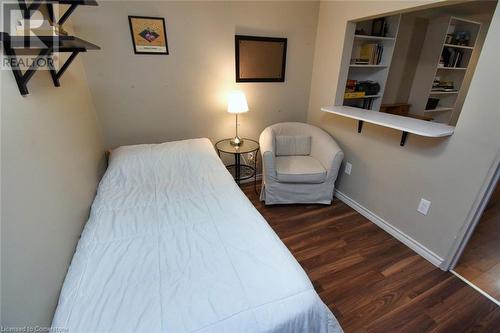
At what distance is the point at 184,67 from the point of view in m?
2.21

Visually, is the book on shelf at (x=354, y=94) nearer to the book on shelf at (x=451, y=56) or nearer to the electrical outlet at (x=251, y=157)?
the electrical outlet at (x=251, y=157)

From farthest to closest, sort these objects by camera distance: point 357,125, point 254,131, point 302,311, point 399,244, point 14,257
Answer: point 254,131 → point 357,125 → point 399,244 → point 302,311 → point 14,257

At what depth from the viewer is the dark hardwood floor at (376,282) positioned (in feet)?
4.54

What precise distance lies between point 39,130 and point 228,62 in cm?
178

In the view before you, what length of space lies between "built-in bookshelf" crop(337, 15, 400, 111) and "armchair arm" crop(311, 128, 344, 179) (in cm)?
46

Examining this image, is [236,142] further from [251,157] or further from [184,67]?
[184,67]

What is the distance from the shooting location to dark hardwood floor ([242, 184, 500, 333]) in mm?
1385

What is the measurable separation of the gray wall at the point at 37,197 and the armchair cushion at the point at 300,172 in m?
1.62

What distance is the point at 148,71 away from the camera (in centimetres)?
211

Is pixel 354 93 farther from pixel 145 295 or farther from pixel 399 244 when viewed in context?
pixel 145 295

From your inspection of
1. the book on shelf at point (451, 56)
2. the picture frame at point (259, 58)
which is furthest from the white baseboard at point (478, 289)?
the book on shelf at point (451, 56)

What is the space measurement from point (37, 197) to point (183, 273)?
63 centimetres

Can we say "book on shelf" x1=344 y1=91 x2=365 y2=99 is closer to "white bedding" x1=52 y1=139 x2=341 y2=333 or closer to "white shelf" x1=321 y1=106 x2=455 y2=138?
"white shelf" x1=321 y1=106 x2=455 y2=138

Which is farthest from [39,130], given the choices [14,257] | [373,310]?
[373,310]
